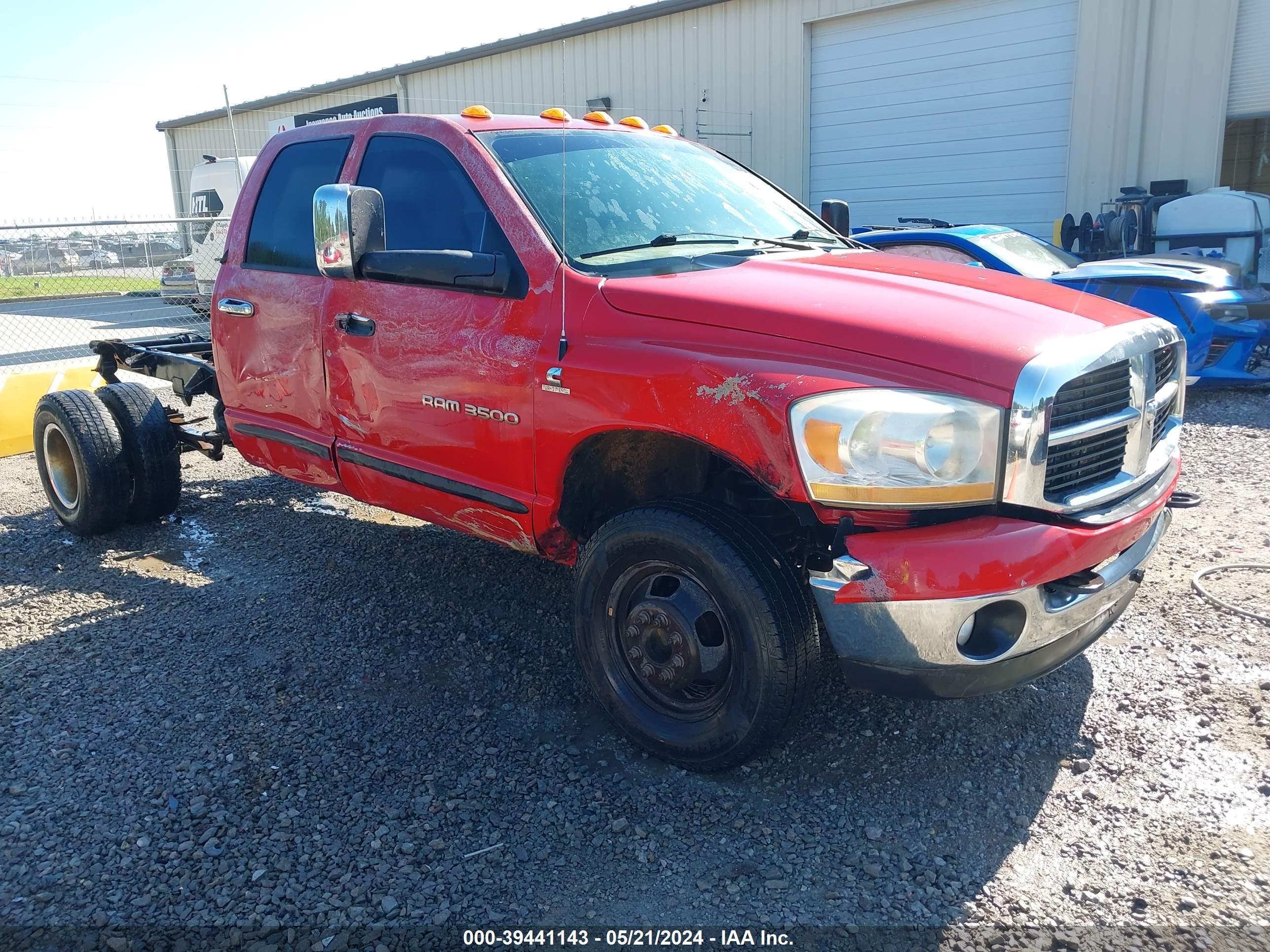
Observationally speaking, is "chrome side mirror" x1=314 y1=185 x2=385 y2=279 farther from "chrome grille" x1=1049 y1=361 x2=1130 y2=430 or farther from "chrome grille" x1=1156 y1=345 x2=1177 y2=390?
"chrome grille" x1=1156 y1=345 x2=1177 y2=390

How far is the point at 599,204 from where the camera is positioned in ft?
11.4

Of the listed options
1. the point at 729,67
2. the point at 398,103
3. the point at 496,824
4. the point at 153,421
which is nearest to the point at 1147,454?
the point at 496,824

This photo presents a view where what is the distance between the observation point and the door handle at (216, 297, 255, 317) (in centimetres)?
432

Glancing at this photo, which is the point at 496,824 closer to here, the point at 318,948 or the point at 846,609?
the point at 318,948

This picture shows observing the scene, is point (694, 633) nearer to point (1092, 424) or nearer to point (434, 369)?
point (1092, 424)

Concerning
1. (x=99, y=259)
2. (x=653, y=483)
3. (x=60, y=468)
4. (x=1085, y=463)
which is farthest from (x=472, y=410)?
(x=99, y=259)

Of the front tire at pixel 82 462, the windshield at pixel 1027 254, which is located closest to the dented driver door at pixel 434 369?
the front tire at pixel 82 462

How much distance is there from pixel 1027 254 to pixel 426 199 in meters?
6.51

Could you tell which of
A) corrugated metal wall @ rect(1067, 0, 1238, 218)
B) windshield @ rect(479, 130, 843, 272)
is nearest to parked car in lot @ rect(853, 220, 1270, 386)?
windshield @ rect(479, 130, 843, 272)

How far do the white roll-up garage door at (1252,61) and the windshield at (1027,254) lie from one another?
4729 millimetres

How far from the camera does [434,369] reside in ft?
11.4

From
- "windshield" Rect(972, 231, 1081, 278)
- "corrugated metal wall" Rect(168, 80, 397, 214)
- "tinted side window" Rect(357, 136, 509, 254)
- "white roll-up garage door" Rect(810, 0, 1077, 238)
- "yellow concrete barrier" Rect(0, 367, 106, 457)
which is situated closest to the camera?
"tinted side window" Rect(357, 136, 509, 254)

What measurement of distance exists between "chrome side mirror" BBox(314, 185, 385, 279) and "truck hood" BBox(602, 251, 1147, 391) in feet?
3.23

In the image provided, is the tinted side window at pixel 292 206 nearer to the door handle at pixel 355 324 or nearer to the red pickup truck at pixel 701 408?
the red pickup truck at pixel 701 408
